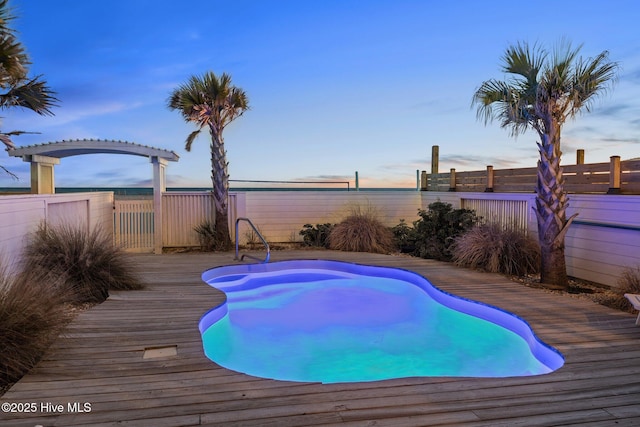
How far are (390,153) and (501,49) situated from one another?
8.35 meters

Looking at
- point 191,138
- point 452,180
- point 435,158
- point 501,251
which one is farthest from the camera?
point 435,158

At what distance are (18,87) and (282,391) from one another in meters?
5.98

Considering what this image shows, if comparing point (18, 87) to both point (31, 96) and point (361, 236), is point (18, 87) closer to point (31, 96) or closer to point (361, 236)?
point (31, 96)

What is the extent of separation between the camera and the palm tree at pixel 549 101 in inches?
196

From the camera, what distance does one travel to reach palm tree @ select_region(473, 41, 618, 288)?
4.99m

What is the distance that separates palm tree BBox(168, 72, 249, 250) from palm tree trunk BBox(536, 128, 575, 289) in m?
5.94

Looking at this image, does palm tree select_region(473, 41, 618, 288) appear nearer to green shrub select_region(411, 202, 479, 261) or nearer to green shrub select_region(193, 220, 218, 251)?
green shrub select_region(411, 202, 479, 261)

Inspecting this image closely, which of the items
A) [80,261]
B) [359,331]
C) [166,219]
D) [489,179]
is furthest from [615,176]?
[166,219]

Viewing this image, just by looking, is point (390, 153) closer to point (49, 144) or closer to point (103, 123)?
point (103, 123)

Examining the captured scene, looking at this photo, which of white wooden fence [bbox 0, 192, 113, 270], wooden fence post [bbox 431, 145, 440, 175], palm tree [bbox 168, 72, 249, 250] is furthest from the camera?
wooden fence post [bbox 431, 145, 440, 175]

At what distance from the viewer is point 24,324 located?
283cm

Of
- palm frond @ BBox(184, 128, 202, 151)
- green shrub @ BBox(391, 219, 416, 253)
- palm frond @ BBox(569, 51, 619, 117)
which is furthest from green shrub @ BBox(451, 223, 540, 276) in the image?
palm frond @ BBox(184, 128, 202, 151)

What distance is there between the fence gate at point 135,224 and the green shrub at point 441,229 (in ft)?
19.0

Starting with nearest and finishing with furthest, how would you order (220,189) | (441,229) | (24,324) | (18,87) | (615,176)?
1. (24,324)
2. (18,87)
3. (615,176)
4. (441,229)
5. (220,189)
